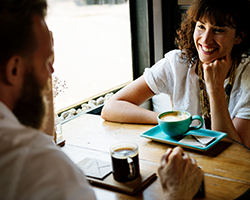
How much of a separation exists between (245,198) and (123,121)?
819 millimetres

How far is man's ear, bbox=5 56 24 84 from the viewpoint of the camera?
2.70ft

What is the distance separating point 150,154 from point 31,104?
681mm

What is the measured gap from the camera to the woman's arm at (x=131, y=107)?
1.81m

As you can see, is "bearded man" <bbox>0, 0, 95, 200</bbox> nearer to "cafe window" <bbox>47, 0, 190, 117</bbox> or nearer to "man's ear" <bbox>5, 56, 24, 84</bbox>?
"man's ear" <bbox>5, 56, 24, 84</bbox>

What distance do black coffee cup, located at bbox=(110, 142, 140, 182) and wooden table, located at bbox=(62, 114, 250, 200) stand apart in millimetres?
66

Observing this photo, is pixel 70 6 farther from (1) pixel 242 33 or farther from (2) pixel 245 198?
(2) pixel 245 198

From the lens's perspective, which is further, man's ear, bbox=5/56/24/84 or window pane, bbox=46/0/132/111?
window pane, bbox=46/0/132/111

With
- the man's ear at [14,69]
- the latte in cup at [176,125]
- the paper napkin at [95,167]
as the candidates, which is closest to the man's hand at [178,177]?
the paper napkin at [95,167]

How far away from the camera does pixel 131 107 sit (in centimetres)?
191

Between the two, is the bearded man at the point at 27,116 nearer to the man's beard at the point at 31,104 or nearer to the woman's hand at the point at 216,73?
the man's beard at the point at 31,104

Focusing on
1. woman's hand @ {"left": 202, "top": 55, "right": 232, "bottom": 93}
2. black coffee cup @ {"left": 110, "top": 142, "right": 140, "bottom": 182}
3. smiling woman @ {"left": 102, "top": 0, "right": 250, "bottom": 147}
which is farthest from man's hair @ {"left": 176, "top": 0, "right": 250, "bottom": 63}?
black coffee cup @ {"left": 110, "top": 142, "right": 140, "bottom": 182}

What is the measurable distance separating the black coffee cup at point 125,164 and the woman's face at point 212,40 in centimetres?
93

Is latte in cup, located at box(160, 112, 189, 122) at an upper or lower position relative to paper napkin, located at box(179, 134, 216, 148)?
upper

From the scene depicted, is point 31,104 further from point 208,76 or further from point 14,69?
point 208,76
